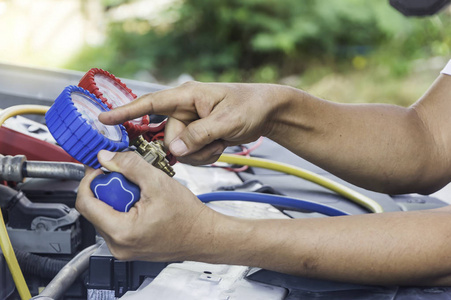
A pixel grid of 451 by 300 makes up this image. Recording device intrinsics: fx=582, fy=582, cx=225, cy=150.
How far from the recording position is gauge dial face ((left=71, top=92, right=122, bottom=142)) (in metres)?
0.78

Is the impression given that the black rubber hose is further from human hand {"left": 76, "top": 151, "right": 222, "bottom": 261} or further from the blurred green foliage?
the blurred green foliage

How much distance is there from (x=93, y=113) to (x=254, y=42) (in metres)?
4.82

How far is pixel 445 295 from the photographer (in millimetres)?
803

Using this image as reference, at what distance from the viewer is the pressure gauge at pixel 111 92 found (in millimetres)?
850

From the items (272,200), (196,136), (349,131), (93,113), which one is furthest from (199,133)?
(349,131)

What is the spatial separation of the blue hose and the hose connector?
1.00 ft

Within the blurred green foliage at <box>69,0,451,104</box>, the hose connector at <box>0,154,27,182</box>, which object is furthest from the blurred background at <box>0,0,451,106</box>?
the hose connector at <box>0,154,27,182</box>

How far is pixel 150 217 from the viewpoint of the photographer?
70 centimetres

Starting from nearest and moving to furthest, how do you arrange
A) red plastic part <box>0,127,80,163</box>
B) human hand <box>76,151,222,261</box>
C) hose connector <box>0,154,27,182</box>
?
human hand <box>76,151,222,261</box> < hose connector <box>0,154,27,182</box> < red plastic part <box>0,127,80,163</box>

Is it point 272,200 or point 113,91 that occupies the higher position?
point 113,91

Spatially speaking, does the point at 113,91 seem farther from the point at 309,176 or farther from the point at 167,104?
the point at 309,176

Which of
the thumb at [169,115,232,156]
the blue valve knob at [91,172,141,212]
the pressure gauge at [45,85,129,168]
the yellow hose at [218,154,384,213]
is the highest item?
the pressure gauge at [45,85,129,168]

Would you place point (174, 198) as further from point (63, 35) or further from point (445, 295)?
point (63, 35)

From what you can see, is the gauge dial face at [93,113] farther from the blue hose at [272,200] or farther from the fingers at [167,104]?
the blue hose at [272,200]
